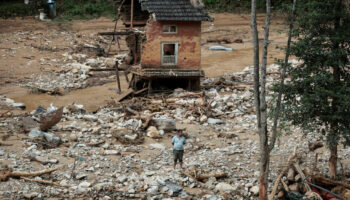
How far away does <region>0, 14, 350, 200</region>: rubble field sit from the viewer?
10.7 m

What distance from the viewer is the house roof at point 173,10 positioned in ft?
62.5

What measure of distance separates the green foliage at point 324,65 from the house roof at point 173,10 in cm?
933

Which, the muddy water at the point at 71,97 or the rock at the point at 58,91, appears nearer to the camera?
the muddy water at the point at 71,97

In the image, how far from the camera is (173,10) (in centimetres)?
1931

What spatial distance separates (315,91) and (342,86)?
0.59 m

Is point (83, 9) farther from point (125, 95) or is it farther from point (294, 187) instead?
point (294, 187)

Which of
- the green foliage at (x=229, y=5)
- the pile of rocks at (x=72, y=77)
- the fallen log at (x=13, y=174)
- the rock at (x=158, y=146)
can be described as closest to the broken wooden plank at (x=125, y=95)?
the pile of rocks at (x=72, y=77)

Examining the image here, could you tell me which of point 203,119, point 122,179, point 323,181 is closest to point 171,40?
point 203,119

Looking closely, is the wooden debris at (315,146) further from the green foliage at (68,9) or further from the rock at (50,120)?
the green foliage at (68,9)

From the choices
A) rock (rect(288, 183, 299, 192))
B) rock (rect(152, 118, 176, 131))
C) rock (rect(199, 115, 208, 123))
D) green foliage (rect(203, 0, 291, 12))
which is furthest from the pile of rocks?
green foliage (rect(203, 0, 291, 12))

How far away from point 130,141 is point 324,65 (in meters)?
6.79

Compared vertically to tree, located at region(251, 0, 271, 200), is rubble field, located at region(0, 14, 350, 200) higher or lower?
lower

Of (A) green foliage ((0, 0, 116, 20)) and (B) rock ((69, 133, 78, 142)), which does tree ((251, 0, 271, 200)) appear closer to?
(B) rock ((69, 133, 78, 142))

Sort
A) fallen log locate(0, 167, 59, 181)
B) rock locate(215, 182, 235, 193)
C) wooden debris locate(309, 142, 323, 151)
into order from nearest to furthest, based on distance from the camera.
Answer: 1. fallen log locate(0, 167, 59, 181)
2. rock locate(215, 182, 235, 193)
3. wooden debris locate(309, 142, 323, 151)
